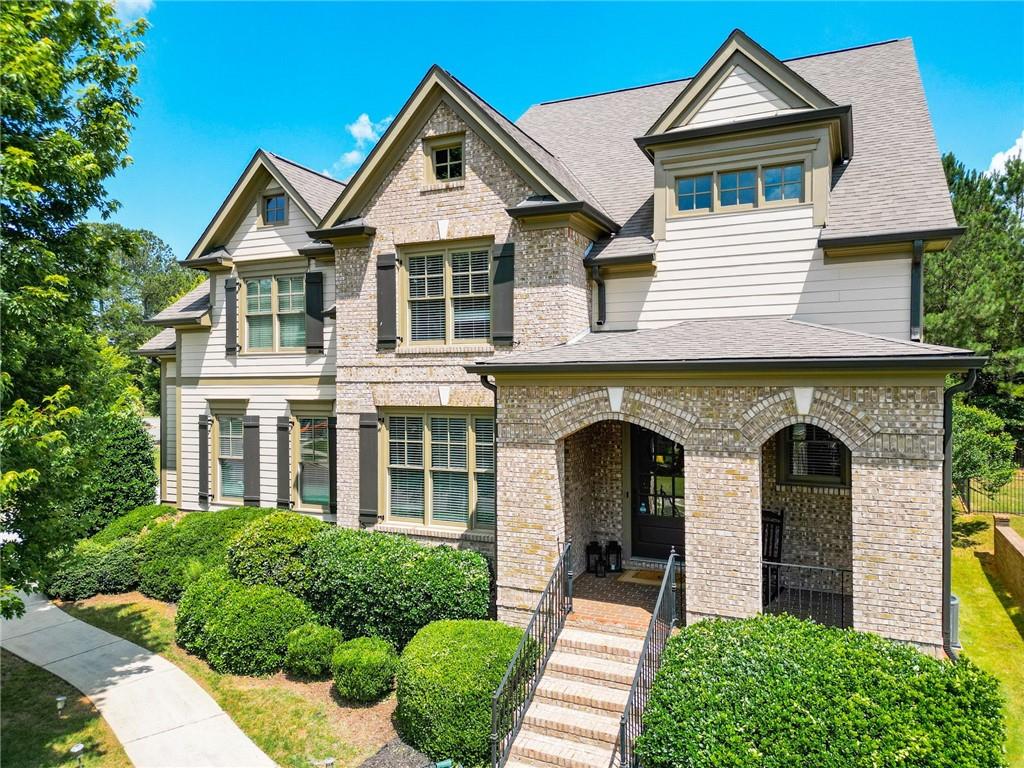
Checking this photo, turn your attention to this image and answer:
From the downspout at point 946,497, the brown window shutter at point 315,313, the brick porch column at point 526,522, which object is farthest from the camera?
the brown window shutter at point 315,313

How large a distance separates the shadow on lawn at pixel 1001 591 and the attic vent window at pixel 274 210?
17.2 metres

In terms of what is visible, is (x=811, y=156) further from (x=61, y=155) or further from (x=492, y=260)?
(x=61, y=155)

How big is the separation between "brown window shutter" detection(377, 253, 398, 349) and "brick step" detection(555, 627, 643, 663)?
6420 millimetres

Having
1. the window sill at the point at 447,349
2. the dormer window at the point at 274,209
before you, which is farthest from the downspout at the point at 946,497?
the dormer window at the point at 274,209

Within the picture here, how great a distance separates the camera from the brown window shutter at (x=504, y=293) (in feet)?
37.0

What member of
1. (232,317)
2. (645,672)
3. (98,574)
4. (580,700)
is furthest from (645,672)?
(232,317)

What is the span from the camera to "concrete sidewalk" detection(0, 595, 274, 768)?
8.12 metres

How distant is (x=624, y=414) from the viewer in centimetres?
925

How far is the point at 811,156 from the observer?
10.3 meters

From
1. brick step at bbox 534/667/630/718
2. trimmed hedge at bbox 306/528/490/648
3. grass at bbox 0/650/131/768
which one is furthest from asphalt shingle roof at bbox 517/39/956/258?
grass at bbox 0/650/131/768

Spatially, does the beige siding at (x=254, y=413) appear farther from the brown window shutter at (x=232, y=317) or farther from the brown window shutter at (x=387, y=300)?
the brown window shutter at (x=387, y=300)

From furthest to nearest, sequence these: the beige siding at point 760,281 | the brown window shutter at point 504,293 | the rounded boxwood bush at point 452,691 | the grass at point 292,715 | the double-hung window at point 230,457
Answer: the double-hung window at point 230,457 → the brown window shutter at point 504,293 → the beige siding at point 760,281 → the grass at point 292,715 → the rounded boxwood bush at point 452,691

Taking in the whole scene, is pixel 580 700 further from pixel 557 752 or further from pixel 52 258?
pixel 52 258

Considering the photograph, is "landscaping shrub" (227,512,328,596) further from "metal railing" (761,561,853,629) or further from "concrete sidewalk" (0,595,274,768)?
"metal railing" (761,561,853,629)
